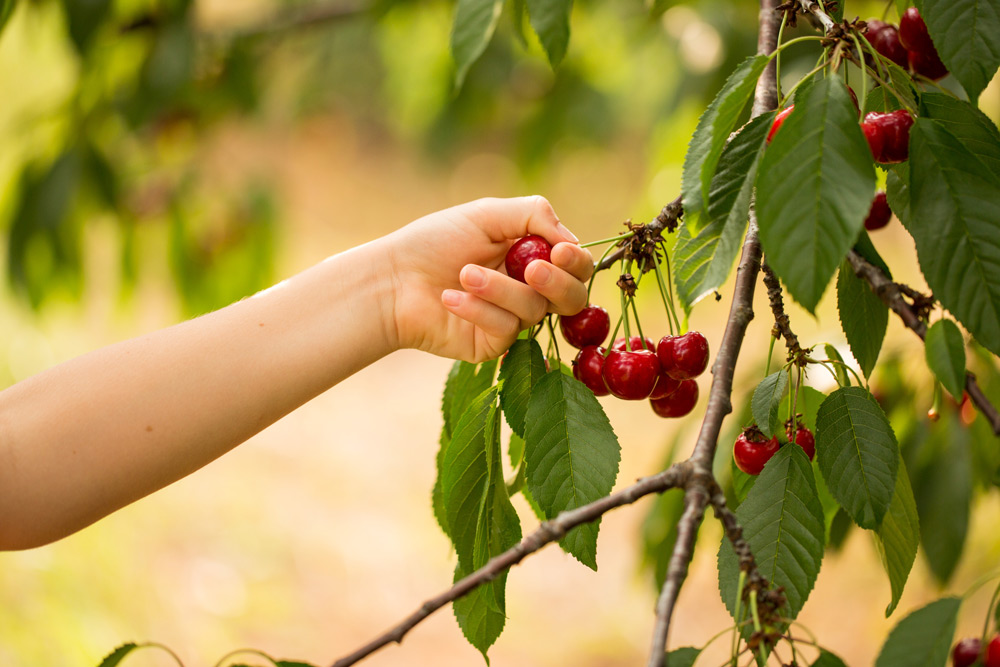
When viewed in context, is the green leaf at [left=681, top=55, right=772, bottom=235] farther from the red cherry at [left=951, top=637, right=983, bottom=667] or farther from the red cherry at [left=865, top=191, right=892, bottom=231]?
the red cherry at [left=951, top=637, right=983, bottom=667]

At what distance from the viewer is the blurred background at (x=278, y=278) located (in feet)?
5.13

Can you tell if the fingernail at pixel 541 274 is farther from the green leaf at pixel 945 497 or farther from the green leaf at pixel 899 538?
the green leaf at pixel 945 497

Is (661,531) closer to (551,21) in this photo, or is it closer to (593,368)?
(593,368)

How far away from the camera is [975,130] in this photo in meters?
0.57

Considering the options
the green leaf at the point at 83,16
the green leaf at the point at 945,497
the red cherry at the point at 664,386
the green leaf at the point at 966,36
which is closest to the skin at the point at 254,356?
the red cherry at the point at 664,386

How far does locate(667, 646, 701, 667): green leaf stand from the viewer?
51 centimetres

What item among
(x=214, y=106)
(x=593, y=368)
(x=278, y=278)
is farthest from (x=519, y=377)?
(x=278, y=278)

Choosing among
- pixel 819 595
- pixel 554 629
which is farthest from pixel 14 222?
pixel 819 595

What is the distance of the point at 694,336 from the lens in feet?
2.45

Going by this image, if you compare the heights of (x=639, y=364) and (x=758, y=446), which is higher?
(x=639, y=364)

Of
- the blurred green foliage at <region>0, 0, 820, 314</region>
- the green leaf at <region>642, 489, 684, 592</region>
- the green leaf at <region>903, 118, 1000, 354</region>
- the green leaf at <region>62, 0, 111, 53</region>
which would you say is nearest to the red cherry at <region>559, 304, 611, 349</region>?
the green leaf at <region>903, 118, 1000, 354</region>

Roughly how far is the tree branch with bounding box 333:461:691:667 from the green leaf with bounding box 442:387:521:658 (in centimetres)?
18

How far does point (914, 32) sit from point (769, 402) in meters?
0.38

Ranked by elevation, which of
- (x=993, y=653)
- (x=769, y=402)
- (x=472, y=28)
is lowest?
(x=993, y=653)
